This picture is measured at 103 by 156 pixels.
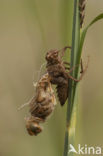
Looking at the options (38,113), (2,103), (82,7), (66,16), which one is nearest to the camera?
(82,7)

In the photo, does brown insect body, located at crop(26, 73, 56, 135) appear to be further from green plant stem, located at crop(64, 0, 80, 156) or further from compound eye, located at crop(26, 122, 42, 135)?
green plant stem, located at crop(64, 0, 80, 156)

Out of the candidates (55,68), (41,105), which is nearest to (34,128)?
(41,105)

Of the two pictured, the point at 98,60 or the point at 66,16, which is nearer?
the point at 66,16

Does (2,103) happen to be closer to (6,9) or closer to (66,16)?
(6,9)

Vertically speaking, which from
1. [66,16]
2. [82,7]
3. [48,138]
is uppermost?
[82,7]

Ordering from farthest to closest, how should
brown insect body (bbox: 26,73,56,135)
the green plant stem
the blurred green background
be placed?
the blurred green background → brown insect body (bbox: 26,73,56,135) → the green plant stem

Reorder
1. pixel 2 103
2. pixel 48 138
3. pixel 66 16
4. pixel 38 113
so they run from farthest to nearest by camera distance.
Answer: pixel 2 103 < pixel 48 138 < pixel 66 16 < pixel 38 113

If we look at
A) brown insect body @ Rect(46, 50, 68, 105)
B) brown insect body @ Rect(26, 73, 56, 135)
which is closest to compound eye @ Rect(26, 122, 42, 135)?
brown insect body @ Rect(26, 73, 56, 135)

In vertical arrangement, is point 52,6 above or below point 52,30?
above

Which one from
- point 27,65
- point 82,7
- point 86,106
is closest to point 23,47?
point 27,65
